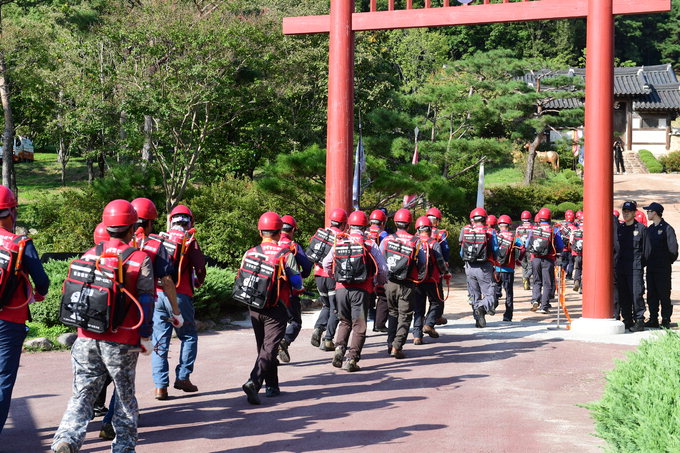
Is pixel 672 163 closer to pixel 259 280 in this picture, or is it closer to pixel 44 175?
pixel 44 175

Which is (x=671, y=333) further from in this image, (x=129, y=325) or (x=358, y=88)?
(x=358, y=88)

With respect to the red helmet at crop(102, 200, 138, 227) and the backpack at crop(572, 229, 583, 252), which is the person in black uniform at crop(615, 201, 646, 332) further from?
the red helmet at crop(102, 200, 138, 227)

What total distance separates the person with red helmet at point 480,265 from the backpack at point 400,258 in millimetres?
2747

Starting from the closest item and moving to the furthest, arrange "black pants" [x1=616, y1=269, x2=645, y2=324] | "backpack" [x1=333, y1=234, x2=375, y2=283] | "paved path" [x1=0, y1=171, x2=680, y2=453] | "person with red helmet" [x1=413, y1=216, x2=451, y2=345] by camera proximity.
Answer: "paved path" [x1=0, y1=171, x2=680, y2=453]
"backpack" [x1=333, y1=234, x2=375, y2=283]
"person with red helmet" [x1=413, y1=216, x2=451, y2=345]
"black pants" [x1=616, y1=269, x2=645, y2=324]

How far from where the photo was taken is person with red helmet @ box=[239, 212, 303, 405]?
286 inches

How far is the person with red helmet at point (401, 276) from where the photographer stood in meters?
9.50

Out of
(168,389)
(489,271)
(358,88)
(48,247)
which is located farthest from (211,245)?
(358,88)

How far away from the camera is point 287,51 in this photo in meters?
28.1

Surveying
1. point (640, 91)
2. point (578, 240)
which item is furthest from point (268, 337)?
point (640, 91)

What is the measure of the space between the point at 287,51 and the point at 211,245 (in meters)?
13.0

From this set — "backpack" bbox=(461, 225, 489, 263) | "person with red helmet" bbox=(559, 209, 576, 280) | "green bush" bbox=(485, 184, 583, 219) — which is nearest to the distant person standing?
"green bush" bbox=(485, 184, 583, 219)

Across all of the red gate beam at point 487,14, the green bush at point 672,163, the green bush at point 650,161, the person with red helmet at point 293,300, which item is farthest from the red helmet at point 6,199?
the green bush at point 672,163

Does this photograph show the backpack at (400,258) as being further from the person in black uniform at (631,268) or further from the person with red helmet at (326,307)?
the person in black uniform at (631,268)

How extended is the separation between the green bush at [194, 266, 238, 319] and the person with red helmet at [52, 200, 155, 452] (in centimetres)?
640
